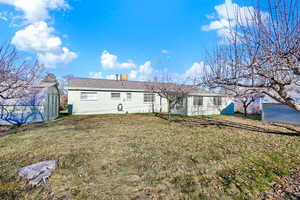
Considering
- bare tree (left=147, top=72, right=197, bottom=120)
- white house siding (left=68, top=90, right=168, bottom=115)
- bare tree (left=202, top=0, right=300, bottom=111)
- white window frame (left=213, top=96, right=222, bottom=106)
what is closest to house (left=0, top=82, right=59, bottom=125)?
white house siding (left=68, top=90, right=168, bottom=115)

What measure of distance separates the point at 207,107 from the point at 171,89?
6969 mm

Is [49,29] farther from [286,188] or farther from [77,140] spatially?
[286,188]

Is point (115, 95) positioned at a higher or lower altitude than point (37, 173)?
higher

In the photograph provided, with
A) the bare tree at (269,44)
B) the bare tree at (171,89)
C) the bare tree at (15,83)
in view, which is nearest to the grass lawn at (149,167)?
the bare tree at (269,44)

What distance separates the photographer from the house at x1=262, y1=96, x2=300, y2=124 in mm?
11586

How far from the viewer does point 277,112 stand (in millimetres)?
12406

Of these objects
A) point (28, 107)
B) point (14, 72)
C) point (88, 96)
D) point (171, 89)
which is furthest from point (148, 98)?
point (14, 72)

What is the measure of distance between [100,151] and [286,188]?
15.5 feet

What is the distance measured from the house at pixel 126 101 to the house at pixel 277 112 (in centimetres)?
471

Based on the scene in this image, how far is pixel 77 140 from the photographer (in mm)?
5852

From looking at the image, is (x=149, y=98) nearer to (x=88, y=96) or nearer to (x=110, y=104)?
(x=110, y=104)

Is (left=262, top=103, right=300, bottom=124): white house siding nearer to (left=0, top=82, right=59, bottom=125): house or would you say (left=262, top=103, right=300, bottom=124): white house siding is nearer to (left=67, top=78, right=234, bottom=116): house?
(left=67, top=78, right=234, bottom=116): house

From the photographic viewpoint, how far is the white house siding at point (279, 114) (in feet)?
37.9

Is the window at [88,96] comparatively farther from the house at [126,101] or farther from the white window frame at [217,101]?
the white window frame at [217,101]
